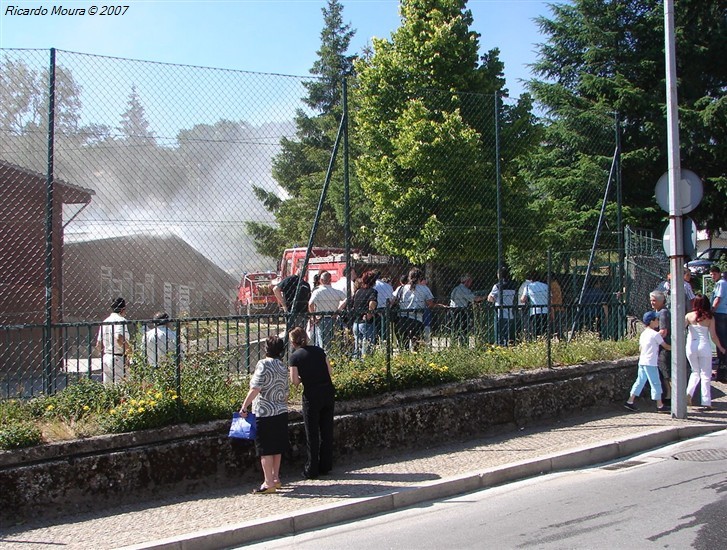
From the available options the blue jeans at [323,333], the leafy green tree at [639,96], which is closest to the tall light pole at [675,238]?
the blue jeans at [323,333]

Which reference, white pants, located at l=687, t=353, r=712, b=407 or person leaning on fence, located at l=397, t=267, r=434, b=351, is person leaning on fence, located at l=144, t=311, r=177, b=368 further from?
white pants, located at l=687, t=353, r=712, b=407

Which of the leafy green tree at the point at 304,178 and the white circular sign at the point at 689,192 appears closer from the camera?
the leafy green tree at the point at 304,178

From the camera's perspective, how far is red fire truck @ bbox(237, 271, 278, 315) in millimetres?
8602

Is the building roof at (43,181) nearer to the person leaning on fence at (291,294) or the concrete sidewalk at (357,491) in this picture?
the person leaning on fence at (291,294)

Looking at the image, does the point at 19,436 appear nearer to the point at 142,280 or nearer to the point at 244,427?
the point at 244,427

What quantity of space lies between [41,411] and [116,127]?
120 inches

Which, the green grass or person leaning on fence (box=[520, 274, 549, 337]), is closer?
the green grass

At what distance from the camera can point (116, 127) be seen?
777 centimetres

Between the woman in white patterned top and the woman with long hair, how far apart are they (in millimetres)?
6700

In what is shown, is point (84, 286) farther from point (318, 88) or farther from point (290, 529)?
point (318, 88)

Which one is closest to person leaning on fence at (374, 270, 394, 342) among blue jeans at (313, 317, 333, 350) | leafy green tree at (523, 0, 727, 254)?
blue jeans at (313, 317, 333, 350)

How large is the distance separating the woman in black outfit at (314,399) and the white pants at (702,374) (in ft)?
20.1

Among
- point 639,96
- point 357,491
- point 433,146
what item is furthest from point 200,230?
point 639,96

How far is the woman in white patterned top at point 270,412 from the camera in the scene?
7.07 m
